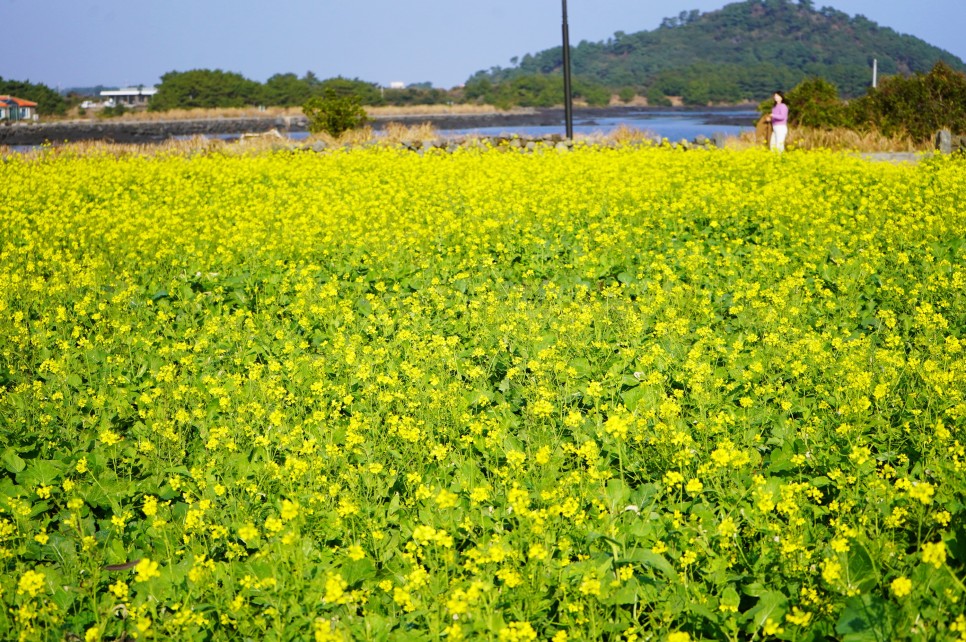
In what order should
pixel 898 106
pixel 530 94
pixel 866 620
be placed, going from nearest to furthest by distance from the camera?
pixel 866 620, pixel 898 106, pixel 530 94

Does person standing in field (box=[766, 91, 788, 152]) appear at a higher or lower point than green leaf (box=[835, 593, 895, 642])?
higher

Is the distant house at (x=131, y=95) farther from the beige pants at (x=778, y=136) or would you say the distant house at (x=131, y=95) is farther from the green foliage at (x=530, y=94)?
the beige pants at (x=778, y=136)

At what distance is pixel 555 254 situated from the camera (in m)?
8.40

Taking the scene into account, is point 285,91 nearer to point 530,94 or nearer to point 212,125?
point 212,125

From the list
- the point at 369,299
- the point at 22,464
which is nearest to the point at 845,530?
the point at 22,464

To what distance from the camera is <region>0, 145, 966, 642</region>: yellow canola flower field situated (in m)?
2.96

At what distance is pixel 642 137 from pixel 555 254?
13.4 metres

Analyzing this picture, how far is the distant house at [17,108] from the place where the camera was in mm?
68312

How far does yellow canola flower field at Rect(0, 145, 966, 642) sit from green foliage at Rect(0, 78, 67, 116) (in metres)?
78.4

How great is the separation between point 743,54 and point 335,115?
5273 inches

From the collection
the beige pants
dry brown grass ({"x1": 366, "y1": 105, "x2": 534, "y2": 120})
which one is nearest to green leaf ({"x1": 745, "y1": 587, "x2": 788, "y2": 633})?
the beige pants

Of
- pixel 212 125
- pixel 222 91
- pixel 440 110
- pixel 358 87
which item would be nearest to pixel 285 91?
pixel 222 91

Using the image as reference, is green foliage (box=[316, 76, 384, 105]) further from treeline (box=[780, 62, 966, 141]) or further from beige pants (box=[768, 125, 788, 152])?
beige pants (box=[768, 125, 788, 152])

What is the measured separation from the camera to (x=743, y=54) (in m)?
142
